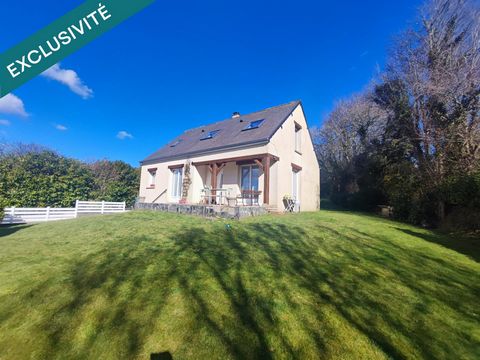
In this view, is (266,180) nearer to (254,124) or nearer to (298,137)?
(254,124)

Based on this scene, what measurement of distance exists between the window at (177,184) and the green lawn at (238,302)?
40.4 feet

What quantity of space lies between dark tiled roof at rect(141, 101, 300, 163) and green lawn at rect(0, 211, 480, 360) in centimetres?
905

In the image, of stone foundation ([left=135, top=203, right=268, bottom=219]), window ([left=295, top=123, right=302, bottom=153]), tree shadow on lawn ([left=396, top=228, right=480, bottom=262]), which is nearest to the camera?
tree shadow on lawn ([left=396, top=228, right=480, bottom=262])

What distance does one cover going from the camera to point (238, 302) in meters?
2.98

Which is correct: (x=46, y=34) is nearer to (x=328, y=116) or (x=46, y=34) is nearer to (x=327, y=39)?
(x=327, y=39)

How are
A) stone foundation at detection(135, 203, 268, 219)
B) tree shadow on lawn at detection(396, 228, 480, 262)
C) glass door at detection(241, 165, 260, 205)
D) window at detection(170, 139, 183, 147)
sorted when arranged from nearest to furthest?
tree shadow on lawn at detection(396, 228, 480, 262) → stone foundation at detection(135, 203, 268, 219) → glass door at detection(241, 165, 260, 205) → window at detection(170, 139, 183, 147)

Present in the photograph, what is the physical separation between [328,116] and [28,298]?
32.0 meters

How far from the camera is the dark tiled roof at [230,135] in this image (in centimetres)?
1362

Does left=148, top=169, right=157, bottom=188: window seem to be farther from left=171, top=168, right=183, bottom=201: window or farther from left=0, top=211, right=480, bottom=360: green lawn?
left=0, top=211, right=480, bottom=360: green lawn

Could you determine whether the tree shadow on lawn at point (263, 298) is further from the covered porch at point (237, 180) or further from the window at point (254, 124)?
the window at point (254, 124)

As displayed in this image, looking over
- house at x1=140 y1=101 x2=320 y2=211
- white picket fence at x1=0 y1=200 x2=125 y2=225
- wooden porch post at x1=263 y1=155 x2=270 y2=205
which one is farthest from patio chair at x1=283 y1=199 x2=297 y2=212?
white picket fence at x1=0 y1=200 x2=125 y2=225

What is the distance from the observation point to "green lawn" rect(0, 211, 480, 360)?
7.39 ft

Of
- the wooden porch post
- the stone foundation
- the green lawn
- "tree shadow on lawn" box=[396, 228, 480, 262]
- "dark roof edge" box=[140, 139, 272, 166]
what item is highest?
"dark roof edge" box=[140, 139, 272, 166]

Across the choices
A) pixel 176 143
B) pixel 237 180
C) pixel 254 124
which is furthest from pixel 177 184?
pixel 254 124
